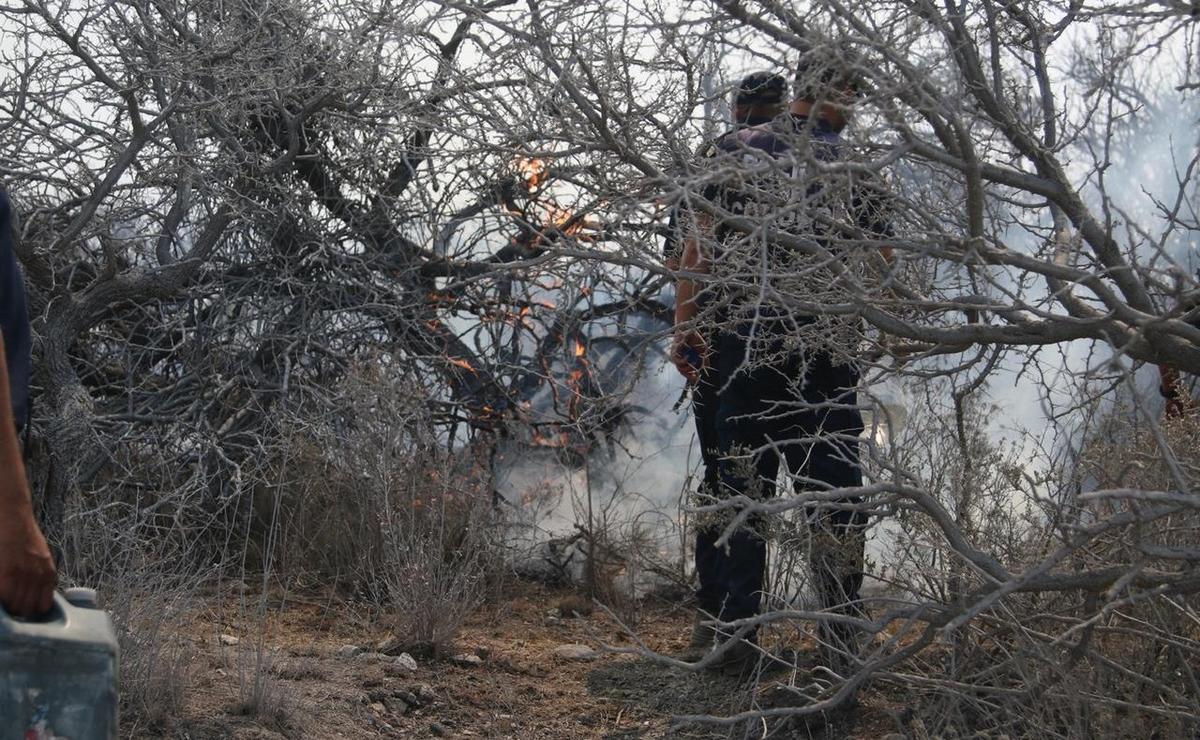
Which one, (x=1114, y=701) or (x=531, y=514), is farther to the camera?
(x=531, y=514)

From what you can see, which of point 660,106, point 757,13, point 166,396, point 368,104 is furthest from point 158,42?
point 757,13

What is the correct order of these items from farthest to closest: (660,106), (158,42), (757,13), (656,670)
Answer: (158,42)
(656,670)
(660,106)
(757,13)

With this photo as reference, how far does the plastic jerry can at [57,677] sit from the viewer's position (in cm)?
199

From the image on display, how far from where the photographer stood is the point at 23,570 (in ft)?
6.81

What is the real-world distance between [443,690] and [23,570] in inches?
107

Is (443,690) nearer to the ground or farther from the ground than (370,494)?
nearer to the ground

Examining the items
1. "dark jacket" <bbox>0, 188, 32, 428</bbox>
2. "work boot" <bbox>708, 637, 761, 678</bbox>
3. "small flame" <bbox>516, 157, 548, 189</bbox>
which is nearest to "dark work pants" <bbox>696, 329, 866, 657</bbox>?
"work boot" <bbox>708, 637, 761, 678</bbox>

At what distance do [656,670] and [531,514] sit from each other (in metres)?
1.67

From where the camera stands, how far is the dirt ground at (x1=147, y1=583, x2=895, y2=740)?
406 centimetres

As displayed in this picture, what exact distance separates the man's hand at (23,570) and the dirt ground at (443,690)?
1.81 meters

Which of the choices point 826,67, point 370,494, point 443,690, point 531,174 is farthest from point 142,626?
point 531,174

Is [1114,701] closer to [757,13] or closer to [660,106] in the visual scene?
[757,13]

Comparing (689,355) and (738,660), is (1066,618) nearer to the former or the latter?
(738,660)

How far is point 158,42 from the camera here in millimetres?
5461
